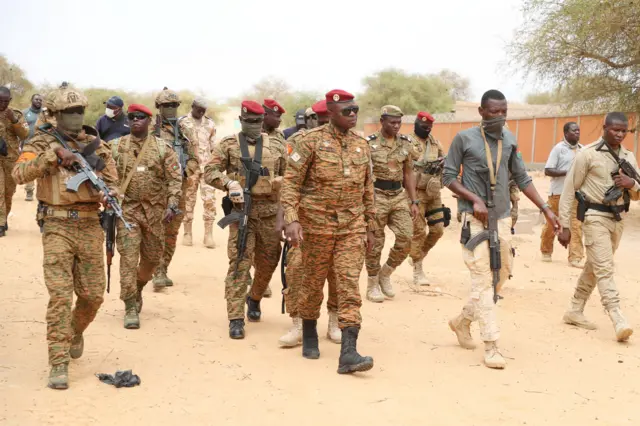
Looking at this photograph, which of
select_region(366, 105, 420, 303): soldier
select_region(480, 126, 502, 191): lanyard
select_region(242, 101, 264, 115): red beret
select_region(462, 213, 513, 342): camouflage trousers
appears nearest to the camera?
select_region(462, 213, 513, 342): camouflage trousers

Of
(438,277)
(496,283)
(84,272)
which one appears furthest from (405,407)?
(438,277)

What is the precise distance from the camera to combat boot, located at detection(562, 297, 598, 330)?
7691mm

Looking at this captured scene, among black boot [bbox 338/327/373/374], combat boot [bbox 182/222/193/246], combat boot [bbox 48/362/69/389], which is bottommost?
combat boot [bbox 182/222/193/246]

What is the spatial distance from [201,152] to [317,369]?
6.88 metres

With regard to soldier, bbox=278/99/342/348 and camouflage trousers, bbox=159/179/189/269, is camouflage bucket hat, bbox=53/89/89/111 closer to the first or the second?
soldier, bbox=278/99/342/348

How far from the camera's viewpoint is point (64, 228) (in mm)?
5570

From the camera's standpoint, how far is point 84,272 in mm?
5695

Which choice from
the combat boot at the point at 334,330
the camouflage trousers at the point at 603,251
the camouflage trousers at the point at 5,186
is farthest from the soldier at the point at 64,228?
the camouflage trousers at the point at 5,186

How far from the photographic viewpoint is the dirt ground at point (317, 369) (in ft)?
16.6

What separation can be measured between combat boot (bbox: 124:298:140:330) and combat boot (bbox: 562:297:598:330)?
4517mm

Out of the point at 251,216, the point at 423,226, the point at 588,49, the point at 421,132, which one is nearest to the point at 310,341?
the point at 251,216

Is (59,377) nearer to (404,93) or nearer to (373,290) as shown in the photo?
(373,290)

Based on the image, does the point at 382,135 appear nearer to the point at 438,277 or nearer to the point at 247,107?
the point at 247,107

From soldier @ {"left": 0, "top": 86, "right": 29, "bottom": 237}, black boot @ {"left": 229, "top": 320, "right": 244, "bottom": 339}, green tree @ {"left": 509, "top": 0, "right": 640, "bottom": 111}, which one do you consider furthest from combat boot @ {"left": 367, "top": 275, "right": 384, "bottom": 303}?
green tree @ {"left": 509, "top": 0, "right": 640, "bottom": 111}
